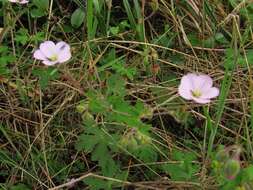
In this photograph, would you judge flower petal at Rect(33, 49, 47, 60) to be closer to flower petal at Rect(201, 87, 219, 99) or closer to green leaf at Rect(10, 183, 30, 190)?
green leaf at Rect(10, 183, 30, 190)

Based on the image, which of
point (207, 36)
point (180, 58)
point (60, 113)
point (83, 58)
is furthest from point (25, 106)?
point (207, 36)

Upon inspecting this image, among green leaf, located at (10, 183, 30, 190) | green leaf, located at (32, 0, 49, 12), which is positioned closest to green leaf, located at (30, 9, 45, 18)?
green leaf, located at (32, 0, 49, 12)

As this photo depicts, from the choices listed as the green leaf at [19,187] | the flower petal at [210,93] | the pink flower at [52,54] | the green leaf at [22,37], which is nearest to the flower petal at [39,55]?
the pink flower at [52,54]

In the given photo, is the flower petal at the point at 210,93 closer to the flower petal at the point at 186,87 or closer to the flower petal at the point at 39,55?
the flower petal at the point at 186,87

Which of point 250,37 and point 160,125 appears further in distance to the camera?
point 250,37

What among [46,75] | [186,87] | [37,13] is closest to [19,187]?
[46,75]

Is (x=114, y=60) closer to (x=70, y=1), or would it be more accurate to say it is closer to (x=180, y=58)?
(x=180, y=58)

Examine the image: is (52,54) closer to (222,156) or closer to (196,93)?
(196,93)
